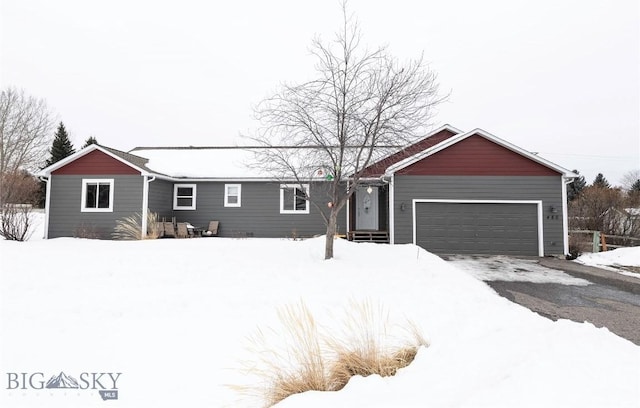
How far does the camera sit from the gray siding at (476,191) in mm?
12234

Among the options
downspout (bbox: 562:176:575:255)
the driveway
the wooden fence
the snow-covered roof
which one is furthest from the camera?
the snow-covered roof

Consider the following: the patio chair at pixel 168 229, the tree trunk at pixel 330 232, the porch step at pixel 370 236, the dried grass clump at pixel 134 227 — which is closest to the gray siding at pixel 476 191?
the porch step at pixel 370 236

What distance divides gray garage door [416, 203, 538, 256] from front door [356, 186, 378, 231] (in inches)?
122

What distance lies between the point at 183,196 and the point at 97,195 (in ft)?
12.5

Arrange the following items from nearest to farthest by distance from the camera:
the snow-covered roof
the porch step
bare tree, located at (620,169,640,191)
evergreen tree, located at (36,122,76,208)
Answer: the porch step, the snow-covered roof, bare tree, located at (620,169,640,191), evergreen tree, located at (36,122,76,208)

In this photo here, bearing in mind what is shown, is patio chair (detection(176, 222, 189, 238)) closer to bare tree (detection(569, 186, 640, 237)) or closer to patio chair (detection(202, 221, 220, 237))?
patio chair (detection(202, 221, 220, 237))

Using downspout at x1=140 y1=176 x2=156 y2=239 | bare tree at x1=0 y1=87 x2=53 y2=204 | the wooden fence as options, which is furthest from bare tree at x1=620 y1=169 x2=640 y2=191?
bare tree at x1=0 y1=87 x2=53 y2=204

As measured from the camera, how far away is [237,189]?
15.6 m

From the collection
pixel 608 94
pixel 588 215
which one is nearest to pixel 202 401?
pixel 588 215

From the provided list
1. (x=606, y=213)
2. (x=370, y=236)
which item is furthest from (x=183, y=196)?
(x=606, y=213)

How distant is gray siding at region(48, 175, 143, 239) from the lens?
1426 centimetres

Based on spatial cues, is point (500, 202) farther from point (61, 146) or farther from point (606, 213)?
point (61, 146)

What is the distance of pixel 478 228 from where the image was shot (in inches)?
492

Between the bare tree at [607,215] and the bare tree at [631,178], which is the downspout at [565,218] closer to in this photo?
the bare tree at [607,215]
